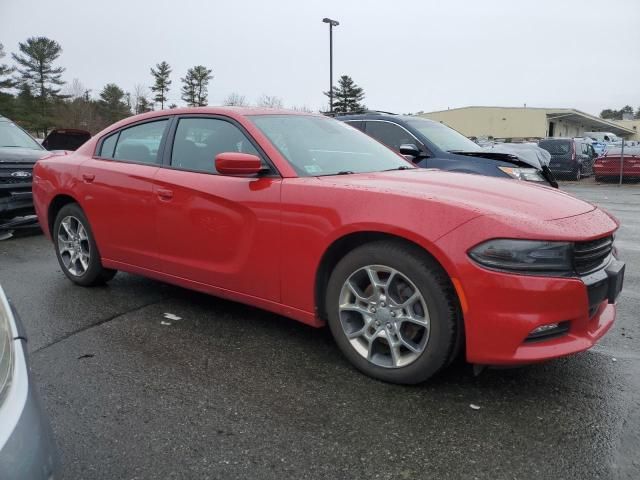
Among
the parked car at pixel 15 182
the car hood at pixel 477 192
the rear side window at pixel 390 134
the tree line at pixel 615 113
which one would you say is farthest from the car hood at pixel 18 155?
the tree line at pixel 615 113

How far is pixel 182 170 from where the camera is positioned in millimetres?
3801

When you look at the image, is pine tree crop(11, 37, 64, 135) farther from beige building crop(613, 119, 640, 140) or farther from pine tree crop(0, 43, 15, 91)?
beige building crop(613, 119, 640, 140)

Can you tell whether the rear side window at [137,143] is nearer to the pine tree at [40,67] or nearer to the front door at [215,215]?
the front door at [215,215]

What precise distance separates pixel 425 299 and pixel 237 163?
136cm

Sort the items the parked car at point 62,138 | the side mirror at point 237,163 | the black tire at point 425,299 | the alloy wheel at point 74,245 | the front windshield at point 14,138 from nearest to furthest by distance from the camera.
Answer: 1. the black tire at point 425,299
2. the side mirror at point 237,163
3. the alloy wheel at point 74,245
4. the front windshield at point 14,138
5. the parked car at point 62,138

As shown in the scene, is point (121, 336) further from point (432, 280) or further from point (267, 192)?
point (432, 280)

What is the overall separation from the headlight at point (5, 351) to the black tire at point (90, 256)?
294cm

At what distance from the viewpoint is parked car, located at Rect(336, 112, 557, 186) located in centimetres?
720

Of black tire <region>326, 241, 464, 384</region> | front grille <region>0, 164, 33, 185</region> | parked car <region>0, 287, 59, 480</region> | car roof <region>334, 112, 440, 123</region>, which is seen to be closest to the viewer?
parked car <region>0, 287, 59, 480</region>

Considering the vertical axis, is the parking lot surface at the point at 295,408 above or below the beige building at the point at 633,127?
below

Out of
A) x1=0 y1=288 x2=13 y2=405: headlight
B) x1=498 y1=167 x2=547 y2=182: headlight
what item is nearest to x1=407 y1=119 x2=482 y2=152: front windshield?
x1=498 y1=167 x2=547 y2=182: headlight

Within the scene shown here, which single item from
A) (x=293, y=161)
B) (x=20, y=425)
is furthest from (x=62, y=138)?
(x=20, y=425)

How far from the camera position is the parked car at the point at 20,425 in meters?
1.30

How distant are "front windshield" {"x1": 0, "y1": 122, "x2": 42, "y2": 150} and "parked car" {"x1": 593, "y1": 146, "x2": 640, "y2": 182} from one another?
16406 mm
